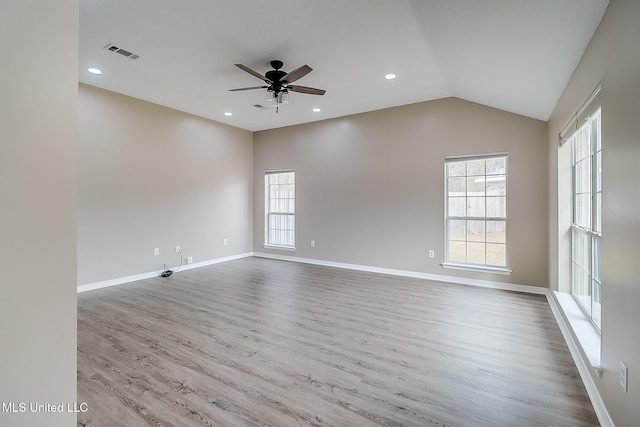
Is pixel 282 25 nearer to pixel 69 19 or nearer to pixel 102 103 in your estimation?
pixel 69 19

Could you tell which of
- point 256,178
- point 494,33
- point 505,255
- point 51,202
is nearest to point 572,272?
point 505,255

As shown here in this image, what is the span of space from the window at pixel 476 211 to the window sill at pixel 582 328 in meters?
1.30

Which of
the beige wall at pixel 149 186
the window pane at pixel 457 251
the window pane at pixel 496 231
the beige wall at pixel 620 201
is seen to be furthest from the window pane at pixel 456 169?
the beige wall at pixel 149 186

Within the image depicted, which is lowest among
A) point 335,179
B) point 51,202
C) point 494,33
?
point 51,202

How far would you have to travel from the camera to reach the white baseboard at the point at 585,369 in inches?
67.4

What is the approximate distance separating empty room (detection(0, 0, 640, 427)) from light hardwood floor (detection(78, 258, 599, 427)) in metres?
0.02

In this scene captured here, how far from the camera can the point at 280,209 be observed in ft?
22.8

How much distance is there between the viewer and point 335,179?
600cm

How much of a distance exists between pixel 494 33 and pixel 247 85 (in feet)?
10.3

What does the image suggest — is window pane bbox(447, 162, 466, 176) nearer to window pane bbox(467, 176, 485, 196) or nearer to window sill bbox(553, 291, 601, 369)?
window pane bbox(467, 176, 485, 196)

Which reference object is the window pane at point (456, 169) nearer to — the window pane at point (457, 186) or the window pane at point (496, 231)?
the window pane at point (457, 186)

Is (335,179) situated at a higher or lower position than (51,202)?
higher

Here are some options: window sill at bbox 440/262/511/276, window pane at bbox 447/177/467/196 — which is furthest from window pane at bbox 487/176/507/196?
window sill at bbox 440/262/511/276

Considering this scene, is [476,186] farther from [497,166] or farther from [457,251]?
[457,251]
